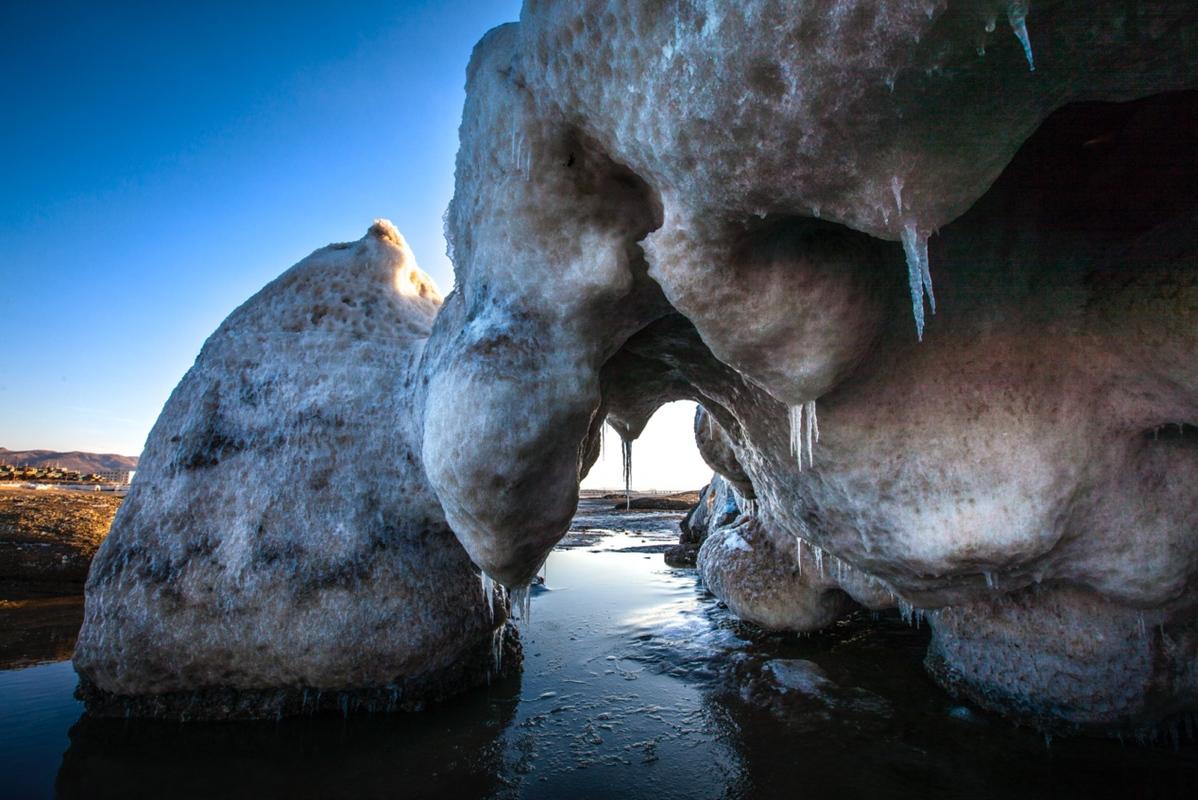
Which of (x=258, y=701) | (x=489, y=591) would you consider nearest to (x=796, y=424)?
(x=489, y=591)

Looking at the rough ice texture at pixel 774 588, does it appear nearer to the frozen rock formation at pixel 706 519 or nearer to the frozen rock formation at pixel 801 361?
the frozen rock formation at pixel 801 361

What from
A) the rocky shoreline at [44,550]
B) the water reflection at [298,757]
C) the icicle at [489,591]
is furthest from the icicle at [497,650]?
the rocky shoreline at [44,550]

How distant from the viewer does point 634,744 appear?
150 inches

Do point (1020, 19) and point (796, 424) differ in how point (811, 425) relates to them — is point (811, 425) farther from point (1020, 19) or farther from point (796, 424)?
point (1020, 19)

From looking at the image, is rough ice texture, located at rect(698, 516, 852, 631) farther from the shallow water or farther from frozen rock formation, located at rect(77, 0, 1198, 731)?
frozen rock formation, located at rect(77, 0, 1198, 731)

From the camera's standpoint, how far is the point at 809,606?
5.65 metres

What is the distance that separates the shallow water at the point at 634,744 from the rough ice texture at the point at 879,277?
2.15 feet

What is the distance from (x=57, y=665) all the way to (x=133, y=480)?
2.05 m

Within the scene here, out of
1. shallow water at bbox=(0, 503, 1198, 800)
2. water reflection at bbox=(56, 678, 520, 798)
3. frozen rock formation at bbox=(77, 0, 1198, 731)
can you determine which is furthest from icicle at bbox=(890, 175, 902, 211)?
water reflection at bbox=(56, 678, 520, 798)

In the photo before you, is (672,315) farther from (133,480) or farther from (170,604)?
(133,480)

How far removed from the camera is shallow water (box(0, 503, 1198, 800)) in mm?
3316

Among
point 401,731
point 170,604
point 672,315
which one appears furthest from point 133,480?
point 672,315

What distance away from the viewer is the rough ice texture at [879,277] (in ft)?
6.27

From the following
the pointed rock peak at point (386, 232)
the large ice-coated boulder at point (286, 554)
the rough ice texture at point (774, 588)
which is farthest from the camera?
the pointed rock peak at point (386, 232)
